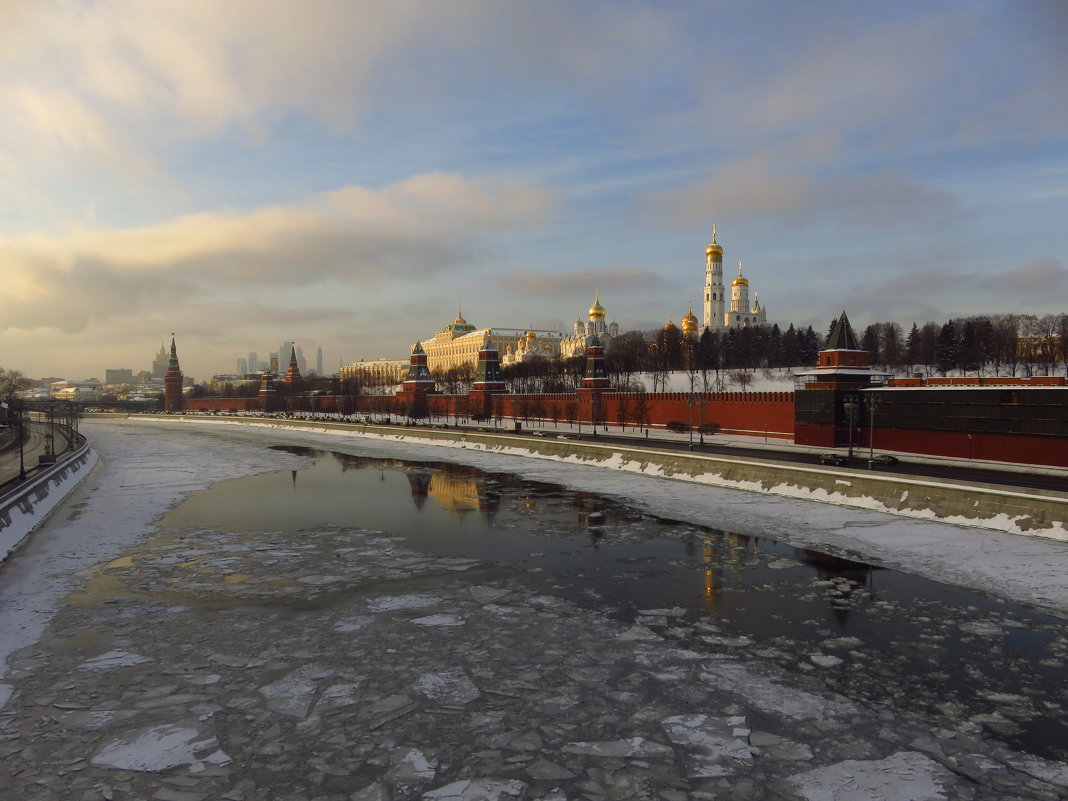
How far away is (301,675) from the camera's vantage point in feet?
27.9

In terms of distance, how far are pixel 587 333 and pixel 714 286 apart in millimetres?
25382

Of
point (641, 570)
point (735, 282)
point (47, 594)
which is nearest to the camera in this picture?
point (47, 594)

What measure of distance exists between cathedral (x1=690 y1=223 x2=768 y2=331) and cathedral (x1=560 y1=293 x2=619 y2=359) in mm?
18254

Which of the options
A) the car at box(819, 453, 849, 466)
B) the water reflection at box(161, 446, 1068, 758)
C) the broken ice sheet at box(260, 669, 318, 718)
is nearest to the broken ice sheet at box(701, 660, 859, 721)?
the water reflection at box(161, 446, 1068, 758)

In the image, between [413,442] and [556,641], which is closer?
[556,641]

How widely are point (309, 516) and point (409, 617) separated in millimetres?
11136

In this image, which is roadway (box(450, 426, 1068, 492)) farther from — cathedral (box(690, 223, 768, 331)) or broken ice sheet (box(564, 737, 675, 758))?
cathedral (box(690, 223, 768, 331))

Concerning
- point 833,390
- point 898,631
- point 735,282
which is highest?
point 735,282

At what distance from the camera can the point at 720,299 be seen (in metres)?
113

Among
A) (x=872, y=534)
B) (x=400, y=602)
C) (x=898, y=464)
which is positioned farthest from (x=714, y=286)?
(x=400, y=602)

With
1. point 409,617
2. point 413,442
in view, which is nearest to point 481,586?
point 409,617

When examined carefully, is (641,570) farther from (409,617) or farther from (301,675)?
(301,675)

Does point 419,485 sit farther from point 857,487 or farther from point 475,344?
point 475,344

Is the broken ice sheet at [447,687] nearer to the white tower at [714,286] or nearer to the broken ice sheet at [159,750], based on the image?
the broken ice sheet at [159,750]
